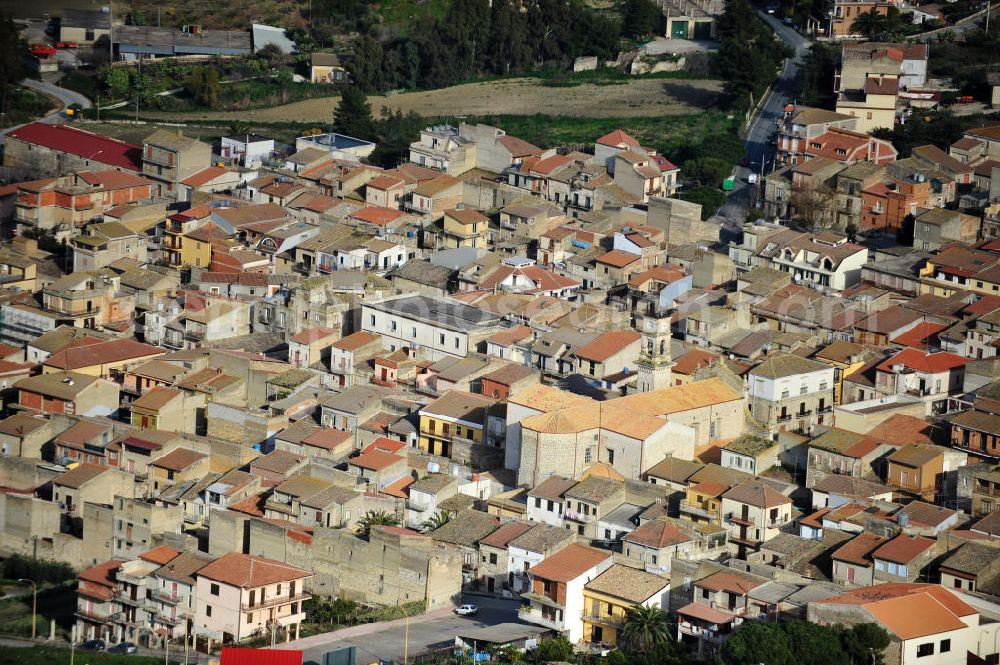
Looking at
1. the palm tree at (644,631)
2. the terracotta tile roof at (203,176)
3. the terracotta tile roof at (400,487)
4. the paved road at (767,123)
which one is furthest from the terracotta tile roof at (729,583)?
the terracotta tile roof at (203,176)

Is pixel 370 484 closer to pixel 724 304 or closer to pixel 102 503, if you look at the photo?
pixel 102 503

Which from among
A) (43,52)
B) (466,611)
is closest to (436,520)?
(466,611)

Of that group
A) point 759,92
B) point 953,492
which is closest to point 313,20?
point 759,92

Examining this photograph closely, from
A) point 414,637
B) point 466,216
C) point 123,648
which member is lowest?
point 123,648

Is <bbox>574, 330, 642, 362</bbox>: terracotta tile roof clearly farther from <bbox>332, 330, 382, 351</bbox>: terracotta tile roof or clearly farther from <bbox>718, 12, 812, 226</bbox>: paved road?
<bbox>718, 12, 812, 226</bbox>: paved road

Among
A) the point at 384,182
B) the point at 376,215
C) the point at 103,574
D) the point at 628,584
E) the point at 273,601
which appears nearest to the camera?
the point at 628,584

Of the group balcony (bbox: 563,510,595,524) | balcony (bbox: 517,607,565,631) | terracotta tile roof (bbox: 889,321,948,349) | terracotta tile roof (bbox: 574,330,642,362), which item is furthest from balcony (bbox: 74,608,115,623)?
terracotta tile roof (bbox: 889,321,948,349)

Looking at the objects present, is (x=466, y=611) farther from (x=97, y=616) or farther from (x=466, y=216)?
(x=466, y=216)

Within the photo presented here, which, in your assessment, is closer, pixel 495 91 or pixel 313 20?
pixel 495 91
